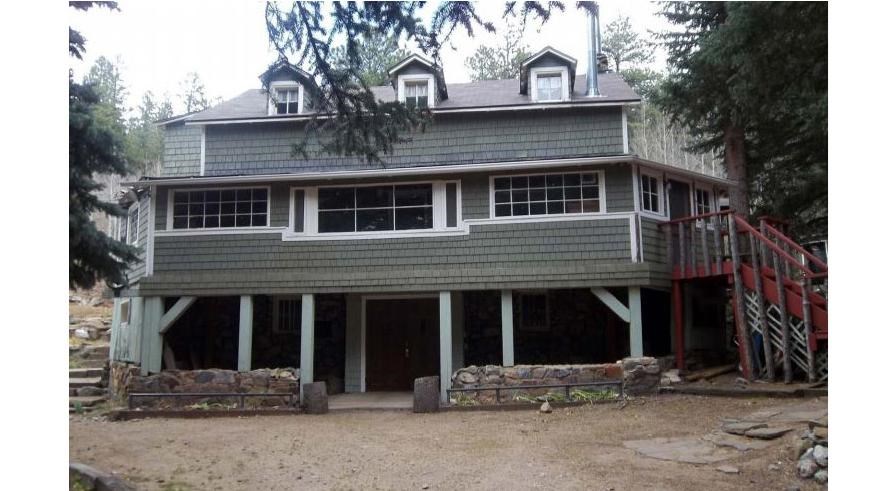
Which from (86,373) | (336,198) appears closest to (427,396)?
(336,198)

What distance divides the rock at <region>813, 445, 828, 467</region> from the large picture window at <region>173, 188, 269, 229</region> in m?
7.79

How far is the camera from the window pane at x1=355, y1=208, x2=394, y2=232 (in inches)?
397

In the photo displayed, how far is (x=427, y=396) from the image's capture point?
338 inches

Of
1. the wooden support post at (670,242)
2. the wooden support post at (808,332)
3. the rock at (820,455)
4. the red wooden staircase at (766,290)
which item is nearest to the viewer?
the rock at (820,455)

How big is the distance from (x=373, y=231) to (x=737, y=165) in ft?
21.9

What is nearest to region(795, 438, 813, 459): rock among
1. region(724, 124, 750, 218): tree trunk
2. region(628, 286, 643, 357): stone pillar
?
region(628, 286, 643, 357): stone pillar

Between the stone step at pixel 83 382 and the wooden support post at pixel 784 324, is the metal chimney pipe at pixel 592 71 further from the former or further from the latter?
the stone step at pixel 83 382

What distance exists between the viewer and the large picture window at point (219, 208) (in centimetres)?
1027

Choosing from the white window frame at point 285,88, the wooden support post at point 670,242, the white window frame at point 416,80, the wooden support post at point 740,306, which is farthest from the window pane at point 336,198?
the wooden support post at point 740,306

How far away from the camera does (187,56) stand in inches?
303

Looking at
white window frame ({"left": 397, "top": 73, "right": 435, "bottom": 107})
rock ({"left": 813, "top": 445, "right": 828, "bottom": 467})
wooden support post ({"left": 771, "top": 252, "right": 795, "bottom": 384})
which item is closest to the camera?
rock ({"left": 813, "top": 445, "right": 828, "bottom": 467})

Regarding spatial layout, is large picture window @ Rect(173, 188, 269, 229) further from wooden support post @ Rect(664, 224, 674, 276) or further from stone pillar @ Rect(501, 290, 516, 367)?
wooden support post @ Rect(664, 224, 674, 276)

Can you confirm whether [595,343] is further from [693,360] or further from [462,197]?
[462,197]

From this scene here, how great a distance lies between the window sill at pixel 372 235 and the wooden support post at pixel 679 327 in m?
3.15
